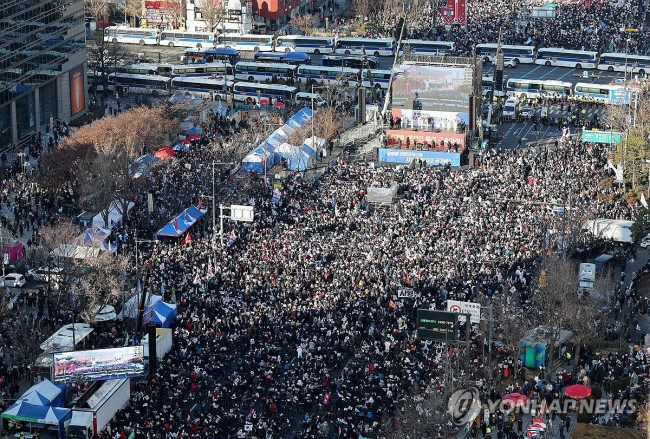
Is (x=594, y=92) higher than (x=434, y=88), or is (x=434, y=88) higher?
(x=434, y=88)

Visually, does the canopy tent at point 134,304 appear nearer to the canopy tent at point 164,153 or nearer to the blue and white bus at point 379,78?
the canopy tent at point 164,153

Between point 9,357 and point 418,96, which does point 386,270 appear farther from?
point 418,96

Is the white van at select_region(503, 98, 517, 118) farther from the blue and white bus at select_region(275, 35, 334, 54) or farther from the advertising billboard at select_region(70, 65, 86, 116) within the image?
the advertising billboard at select_region(70, 65, 86, 116)

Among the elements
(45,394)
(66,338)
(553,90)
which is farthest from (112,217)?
(553,90)

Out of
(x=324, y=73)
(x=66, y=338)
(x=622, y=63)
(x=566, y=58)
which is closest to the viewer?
(x=66, y=338)

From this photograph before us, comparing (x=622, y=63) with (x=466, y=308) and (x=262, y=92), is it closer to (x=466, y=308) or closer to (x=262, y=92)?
(x=262, y=92)

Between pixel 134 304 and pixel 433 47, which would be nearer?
pixel 134 304
